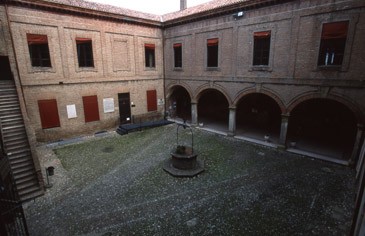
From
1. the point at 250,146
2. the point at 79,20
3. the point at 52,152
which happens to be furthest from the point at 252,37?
the point at 52,152

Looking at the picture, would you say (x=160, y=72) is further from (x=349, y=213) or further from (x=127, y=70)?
(x=349, y=213)

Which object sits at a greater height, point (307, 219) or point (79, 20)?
point (79, 20)

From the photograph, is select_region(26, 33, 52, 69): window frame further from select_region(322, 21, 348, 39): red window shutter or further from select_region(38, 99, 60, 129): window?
select_region(322, 21, 348, 39): red window shutter

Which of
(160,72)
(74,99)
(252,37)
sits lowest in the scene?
(74,99)

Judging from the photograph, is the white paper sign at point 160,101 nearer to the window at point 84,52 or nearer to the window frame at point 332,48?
the window at point 84,52

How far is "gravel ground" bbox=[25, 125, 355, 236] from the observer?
709 centimetres

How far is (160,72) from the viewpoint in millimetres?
20656

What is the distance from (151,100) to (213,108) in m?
6.81

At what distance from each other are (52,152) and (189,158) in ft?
30.0

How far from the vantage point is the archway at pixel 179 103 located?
70.8 feet

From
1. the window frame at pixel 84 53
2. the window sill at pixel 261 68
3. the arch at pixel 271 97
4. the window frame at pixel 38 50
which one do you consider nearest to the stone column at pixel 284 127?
the arch at pixel 271 97

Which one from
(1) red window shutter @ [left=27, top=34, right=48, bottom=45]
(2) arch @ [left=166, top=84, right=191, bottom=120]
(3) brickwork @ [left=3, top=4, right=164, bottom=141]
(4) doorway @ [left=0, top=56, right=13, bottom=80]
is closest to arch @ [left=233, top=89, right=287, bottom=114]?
(2) arch @ [left=166, top=84, right=191, bottom=120]

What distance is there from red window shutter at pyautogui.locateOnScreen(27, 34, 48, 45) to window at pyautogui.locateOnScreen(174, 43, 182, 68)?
32.9ft

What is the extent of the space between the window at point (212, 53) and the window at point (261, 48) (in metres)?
3.17
